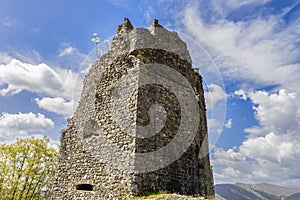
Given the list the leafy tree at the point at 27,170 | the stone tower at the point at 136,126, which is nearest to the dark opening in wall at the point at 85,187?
the stone tower at the point at 136,126

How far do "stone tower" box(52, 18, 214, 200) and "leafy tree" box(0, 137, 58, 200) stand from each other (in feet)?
30.0

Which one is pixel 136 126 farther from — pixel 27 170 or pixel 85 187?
pixel 27 170

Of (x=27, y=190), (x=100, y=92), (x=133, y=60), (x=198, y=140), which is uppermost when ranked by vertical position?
(x=133, y=60)

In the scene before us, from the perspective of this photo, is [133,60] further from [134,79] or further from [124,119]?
A: [124,119]

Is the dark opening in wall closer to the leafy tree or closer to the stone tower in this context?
the stone tower

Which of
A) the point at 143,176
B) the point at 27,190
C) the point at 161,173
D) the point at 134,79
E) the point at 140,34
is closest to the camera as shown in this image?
the point at 143,176

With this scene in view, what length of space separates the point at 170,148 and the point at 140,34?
5387 mm

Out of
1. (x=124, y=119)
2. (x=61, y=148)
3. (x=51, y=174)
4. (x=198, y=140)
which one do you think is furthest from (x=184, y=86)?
(x=51, y=174)

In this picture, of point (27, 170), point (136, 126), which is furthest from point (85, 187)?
point (27, 170)

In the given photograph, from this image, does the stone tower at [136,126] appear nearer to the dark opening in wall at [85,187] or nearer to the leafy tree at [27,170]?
the dark opening in wall at [85,187]

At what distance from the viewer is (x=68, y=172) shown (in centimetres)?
1273

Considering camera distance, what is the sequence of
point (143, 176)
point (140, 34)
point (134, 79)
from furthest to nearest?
1. point (140, 34)
2. point (134, 79)
3. point (143, 176)

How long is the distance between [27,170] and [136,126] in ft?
45.9

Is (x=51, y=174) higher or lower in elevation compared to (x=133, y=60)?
lower
